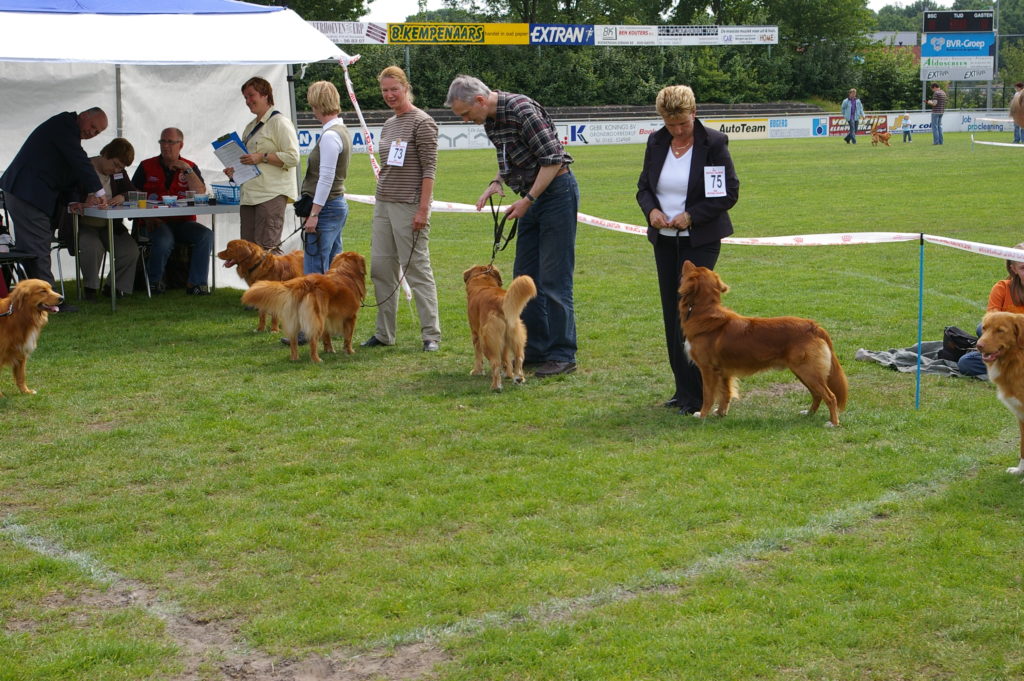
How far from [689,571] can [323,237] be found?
5741 millimetres

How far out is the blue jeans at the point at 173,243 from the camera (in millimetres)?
11867

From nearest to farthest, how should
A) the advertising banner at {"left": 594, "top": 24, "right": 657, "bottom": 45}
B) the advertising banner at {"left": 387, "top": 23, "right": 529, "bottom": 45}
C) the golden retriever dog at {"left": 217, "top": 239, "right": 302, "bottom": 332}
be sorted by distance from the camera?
the golden retriever dog at {"left": 217, "top": 239, "right": 302, "bottom": 332} → the advertising banner at {"left": 387, "top": 23, "right": 529, "bottom": 45} → the advertising banner at {"left": 594, "top": 24, "right": 657, "bottom": 45}

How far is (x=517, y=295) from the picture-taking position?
7.03 meters

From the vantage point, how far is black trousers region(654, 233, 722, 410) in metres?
6.66

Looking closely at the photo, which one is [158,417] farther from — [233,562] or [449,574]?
[449,574]

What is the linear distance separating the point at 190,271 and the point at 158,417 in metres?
5.30

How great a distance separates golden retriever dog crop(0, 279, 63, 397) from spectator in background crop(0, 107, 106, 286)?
288cm

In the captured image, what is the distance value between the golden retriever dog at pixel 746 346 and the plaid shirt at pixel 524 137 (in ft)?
4.94

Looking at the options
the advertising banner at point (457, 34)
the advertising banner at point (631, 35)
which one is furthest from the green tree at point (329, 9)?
the advertising banner at point (631, 35)

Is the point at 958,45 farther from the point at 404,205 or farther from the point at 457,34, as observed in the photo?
the point at 404,205

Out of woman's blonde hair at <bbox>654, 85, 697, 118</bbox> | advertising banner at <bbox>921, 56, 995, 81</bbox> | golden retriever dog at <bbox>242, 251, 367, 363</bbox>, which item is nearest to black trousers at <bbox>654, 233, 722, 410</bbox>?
woman's blonde hair at <bbox>654, 85, 697, 118</bbox>

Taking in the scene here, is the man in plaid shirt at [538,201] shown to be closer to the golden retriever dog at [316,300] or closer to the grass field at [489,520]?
the grass field at [489,520]

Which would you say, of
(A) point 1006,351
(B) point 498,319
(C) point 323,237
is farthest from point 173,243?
(A) point 1006,351

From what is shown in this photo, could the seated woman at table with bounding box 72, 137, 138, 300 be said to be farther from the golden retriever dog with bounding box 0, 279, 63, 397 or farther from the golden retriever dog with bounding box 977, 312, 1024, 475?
the golden retriever dog with bounding box 977, 312, 1024, 475
